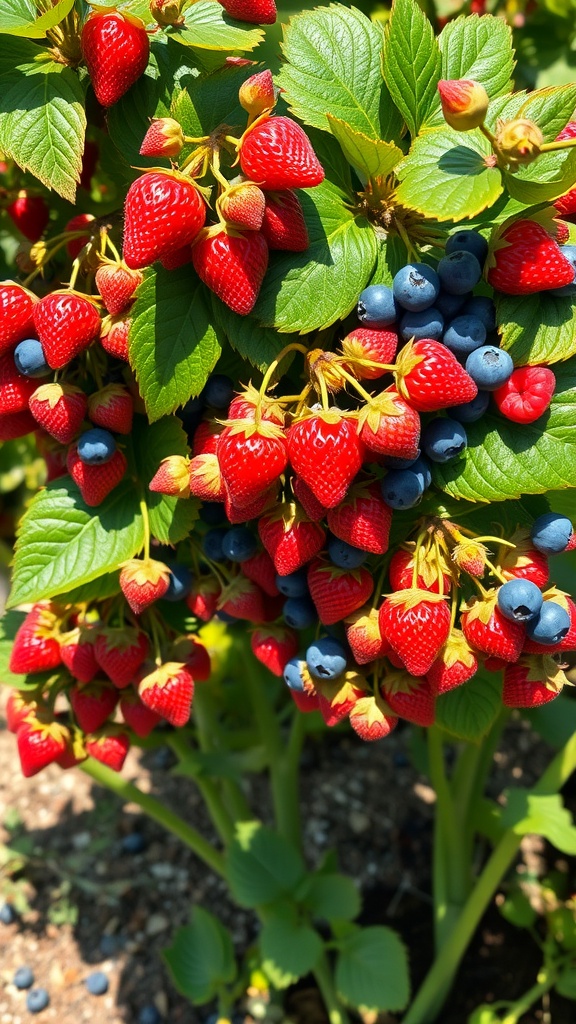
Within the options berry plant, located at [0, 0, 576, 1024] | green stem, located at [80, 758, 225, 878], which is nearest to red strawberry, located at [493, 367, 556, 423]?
berry plant, located at [0, 0, 576, 1024]

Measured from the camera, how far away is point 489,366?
0.80 meters

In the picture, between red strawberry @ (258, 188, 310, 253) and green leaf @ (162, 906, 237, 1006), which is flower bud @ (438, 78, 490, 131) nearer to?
red strawberry @ (258, 188, 310, 253)

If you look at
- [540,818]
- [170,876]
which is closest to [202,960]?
[170,876]

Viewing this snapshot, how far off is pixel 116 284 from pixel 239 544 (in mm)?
341

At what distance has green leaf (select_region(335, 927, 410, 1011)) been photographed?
1.49m

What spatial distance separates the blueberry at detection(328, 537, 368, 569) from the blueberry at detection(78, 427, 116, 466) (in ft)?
0.95

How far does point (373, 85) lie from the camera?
0.91 metres

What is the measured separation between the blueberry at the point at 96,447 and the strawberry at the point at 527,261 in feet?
1.55

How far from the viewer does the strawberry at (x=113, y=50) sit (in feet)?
2.64

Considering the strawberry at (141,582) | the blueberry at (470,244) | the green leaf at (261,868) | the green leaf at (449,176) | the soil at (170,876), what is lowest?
the soil at (170,876)

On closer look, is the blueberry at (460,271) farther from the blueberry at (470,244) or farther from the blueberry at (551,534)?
the blueberry at (551,534)

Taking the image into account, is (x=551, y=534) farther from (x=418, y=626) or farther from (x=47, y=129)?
(x=47, y=129)

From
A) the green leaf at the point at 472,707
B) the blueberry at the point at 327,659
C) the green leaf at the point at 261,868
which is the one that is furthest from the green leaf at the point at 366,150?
the green leaf at the point at 261,868

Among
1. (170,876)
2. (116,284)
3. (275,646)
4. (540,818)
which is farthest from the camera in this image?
(170,876)
